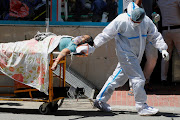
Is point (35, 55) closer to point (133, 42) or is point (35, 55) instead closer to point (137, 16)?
point (133, 42)

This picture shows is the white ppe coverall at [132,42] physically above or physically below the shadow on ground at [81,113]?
above

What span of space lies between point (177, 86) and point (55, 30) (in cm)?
320

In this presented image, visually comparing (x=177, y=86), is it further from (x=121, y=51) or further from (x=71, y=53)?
(x=71, y=53)

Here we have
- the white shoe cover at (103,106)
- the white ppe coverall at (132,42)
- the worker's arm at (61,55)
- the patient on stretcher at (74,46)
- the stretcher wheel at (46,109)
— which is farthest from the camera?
the white shoe cover at (103,106)

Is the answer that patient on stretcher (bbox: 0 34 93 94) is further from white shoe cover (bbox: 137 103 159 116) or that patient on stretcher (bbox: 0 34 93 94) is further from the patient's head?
white shoe cover (bbox: 137 103 159 116)

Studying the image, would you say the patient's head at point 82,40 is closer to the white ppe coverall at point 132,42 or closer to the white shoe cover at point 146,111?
the white ppe coverall at point 132,42

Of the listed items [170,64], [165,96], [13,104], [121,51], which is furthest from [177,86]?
[13,104]

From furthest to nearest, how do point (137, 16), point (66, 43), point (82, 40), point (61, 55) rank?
point (66, 43) < point (82, 40) < point (137, 16) < point (61, 55)

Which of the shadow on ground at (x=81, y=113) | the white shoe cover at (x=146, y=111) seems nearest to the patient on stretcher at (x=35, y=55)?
the shadow on ground at (x=81, y=113)

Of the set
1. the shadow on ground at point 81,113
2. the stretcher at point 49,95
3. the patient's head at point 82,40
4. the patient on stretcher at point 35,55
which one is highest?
the patient's head at point 82,40

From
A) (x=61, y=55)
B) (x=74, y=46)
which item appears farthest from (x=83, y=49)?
(x=61, y=55)

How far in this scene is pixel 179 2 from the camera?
29.3 ft

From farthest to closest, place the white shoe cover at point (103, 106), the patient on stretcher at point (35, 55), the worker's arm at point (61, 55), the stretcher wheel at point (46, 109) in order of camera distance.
Answer: 1. the white shoe cover at point (103, 106)
2. the stretcher wheel at point (46, 109)
3. the patient on stretcher at point (35, 55)
4. the worker's arm at point (61, 55)

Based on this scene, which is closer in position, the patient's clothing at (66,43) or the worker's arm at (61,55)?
the worker's arm at (61,55)
